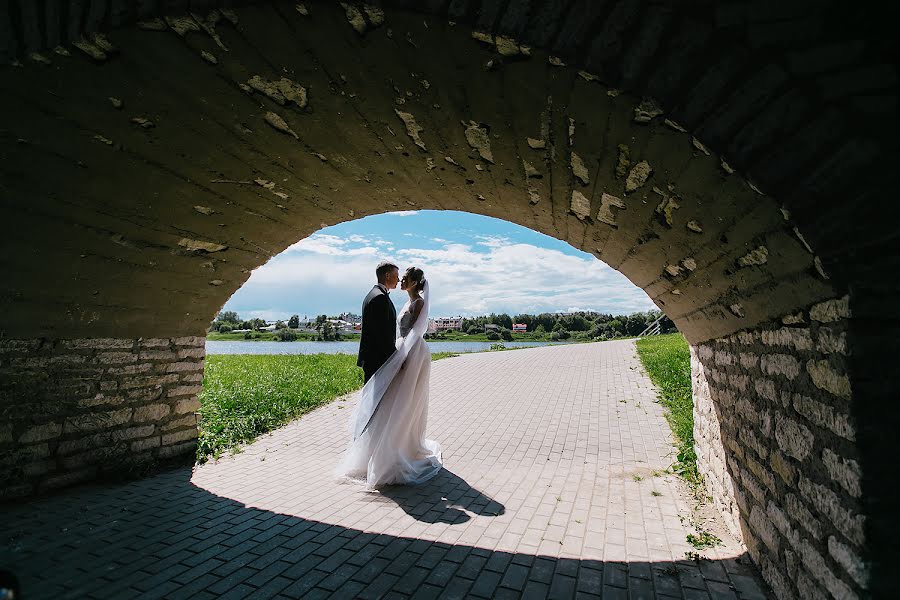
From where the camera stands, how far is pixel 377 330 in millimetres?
4785

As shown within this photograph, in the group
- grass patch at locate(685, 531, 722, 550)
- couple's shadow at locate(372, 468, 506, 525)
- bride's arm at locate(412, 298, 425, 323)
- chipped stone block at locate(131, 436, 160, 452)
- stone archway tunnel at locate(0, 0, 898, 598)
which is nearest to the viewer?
stone archway tunnel at locate(0, 0, 898, 598)

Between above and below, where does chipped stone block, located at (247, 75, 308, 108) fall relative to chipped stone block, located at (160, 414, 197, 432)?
above

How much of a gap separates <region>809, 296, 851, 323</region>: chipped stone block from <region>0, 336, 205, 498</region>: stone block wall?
5503 mm

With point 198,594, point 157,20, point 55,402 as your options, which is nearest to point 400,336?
point 198,594

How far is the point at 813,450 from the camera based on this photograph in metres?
1.91

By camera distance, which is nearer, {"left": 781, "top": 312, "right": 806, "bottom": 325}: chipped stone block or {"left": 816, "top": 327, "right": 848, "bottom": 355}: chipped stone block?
{"left": 816, "top": 327, "right": 848, "bottom": 355}: chipped stone block

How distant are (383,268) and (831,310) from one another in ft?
12.8

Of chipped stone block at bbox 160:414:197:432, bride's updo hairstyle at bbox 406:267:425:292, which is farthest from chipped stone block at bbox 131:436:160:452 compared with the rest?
bride's updo hairstyle at bbox 406:267:425:292

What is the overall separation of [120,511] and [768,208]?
4941 mm

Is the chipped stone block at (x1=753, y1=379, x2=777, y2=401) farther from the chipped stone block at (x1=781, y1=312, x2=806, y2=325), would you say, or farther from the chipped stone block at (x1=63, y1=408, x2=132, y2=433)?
the chipped stone block at (x1=63, y1=408, x2=132, y2=433)

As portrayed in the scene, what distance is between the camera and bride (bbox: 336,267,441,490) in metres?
4.49

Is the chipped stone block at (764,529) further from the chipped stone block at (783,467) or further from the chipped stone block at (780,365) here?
the chipped stone block at (780,365)

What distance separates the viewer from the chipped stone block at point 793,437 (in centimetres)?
197

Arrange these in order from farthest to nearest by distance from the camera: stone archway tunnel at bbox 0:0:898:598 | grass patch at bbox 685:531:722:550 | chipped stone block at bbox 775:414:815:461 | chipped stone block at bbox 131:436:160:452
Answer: chipped stone block at bbox 131:436:160:452 → grass patch at bbox 685:531:722:550 → chipped stone block at bbox 775:414:815:461 → stone archway tunnel at bbox 0:0:898:598
